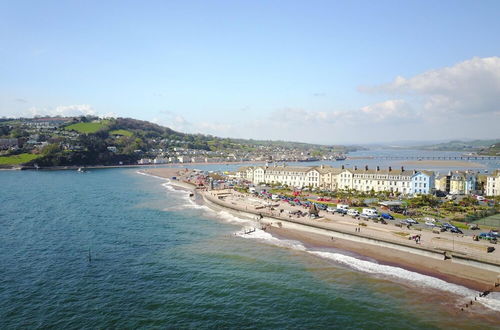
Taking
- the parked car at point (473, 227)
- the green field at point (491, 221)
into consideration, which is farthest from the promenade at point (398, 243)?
the green field at point (491, 221)

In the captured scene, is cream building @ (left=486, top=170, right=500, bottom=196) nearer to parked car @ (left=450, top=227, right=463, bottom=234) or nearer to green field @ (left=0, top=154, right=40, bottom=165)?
parked car @ (left=450, top=227, right=463, bottom=234)

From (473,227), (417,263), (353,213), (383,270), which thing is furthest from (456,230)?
(383,270)

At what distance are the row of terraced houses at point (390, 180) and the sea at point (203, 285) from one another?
4179cm

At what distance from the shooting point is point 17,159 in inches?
6481

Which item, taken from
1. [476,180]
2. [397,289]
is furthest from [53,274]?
[476,180]

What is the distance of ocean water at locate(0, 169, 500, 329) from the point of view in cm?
2412

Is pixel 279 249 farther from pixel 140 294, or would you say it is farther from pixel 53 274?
pixel 53 274

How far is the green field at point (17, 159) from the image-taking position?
160m

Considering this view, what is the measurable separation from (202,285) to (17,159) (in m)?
173

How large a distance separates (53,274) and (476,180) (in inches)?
3352

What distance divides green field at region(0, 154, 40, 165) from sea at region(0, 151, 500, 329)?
5275 inches

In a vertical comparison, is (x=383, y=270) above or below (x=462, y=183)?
below

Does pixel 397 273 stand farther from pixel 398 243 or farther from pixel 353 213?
pixel 353 213

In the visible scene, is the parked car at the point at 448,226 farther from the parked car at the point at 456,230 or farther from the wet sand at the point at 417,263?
the wet sand at the point at 417,263
